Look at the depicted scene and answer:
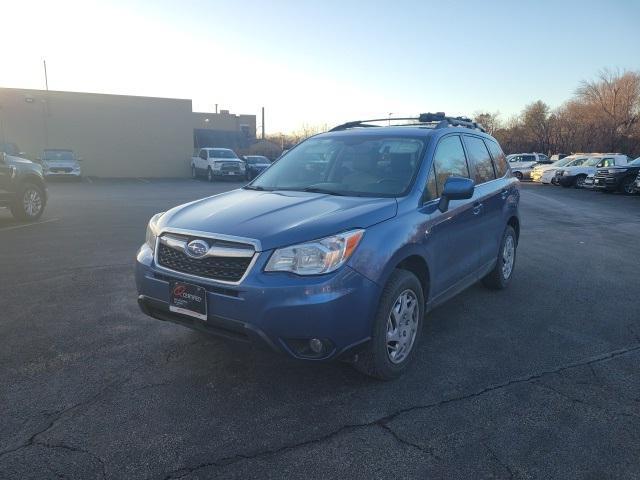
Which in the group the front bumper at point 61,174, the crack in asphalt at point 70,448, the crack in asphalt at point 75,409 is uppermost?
the crack in asphalt at point 70,448

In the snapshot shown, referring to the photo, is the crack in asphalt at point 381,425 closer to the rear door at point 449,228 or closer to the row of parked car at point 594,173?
the rear door at point 449,228

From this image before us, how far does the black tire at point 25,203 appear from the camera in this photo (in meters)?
10.3

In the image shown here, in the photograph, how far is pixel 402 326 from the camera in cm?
366

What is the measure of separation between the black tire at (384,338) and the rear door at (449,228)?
1.36ft

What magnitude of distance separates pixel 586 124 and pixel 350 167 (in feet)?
181

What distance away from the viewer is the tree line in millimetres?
49219

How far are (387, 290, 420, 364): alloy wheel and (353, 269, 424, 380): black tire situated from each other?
0.12 ft

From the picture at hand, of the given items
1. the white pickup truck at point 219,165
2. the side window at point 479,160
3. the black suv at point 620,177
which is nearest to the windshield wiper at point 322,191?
the side window at point 479,160

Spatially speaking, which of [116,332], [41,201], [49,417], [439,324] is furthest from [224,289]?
[41,201]

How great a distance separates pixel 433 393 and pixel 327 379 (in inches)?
29.7

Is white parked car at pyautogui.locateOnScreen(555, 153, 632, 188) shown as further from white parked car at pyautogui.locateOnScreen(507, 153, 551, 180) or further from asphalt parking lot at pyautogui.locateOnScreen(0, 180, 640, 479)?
asphalt parking lot at pyautogui.locateOnScreen(0, 180, 640, 479)

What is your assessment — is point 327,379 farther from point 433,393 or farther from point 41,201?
point 41,201

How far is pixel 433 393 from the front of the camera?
346 cm

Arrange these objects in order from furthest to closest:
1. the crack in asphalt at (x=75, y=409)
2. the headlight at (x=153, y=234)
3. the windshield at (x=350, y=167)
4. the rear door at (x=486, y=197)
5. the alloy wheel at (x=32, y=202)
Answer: the alloy wheel at (x=32, y=202)
the rear door at (x=486, y=197)
the windshield at (x=350, y=167)
the headlight at (x=153, y=234)
the crack in asphalt at (x=75, y=409)
